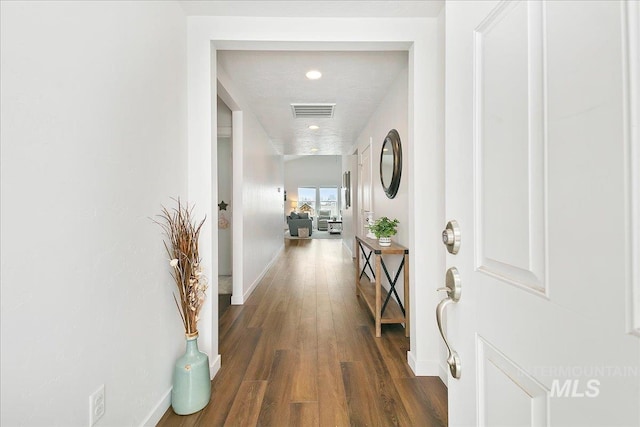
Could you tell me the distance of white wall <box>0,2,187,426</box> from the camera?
85 centimetres

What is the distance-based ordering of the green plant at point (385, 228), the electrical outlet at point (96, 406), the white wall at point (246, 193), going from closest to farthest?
the electrical outlet at point (96, 406)
the green plant at point (385, 228)
the white wall at point (246, 193)

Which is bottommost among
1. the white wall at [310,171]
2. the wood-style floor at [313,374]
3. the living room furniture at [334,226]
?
the wood-style floor at [313,374]

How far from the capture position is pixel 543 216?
0.50 meters

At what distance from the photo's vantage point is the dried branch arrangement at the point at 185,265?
5.44 feet

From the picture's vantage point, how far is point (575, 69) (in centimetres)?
44

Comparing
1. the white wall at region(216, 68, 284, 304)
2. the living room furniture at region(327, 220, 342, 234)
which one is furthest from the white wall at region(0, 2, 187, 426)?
the living room furniture at region(327, 220, 342, 234)

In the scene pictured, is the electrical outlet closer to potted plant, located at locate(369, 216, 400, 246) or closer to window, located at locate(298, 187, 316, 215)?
potted plant, located at locate(369, 216, 400, 246)

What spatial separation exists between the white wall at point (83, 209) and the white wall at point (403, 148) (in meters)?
1.73

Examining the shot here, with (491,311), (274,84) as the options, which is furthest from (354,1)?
(491,311)

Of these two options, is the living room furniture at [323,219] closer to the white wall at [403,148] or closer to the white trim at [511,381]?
the white wall at [403,148]

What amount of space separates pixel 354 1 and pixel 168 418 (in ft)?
8.60

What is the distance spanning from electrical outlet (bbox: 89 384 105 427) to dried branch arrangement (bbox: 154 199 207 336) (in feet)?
1.72

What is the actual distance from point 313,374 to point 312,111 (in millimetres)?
3098
